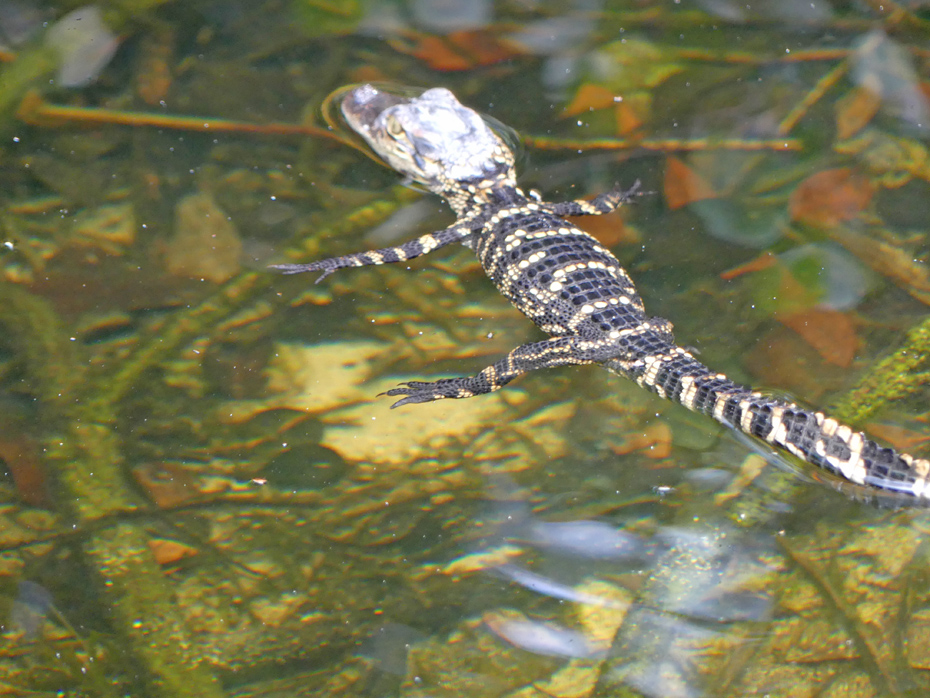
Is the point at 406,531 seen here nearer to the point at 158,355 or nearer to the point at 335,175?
the point at 158,355

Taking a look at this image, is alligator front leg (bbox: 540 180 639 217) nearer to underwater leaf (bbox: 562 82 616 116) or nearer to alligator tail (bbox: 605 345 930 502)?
underwater leaf (bbox: 562 82 616 116)

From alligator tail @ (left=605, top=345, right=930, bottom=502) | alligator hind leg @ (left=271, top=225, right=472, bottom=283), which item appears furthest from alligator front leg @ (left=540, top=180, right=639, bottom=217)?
alligator tail @ (left=605, top=345, right=930, bottom=502)

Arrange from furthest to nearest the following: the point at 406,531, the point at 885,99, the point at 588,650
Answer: the point at 885,99, the point at 406,531, the point at 588,650

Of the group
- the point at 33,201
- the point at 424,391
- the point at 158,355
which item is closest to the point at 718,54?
the point at 424,391

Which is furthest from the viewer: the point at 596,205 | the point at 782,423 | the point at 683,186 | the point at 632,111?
the point at 632,111

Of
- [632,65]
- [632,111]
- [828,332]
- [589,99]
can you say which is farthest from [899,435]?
[632,65]

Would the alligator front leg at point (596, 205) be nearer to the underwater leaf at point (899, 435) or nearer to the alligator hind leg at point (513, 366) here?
the alligator hind leg at point (513, 366)

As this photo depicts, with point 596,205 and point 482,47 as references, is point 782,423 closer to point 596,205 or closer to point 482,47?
point 596,205
